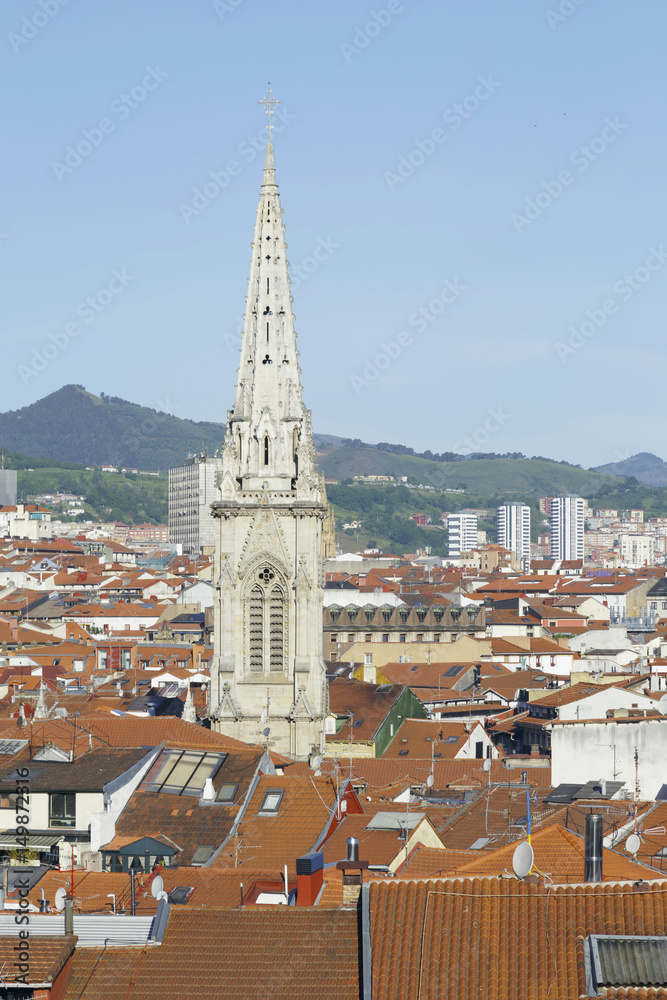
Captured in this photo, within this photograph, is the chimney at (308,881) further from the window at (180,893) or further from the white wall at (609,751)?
the white wall at (609,751)

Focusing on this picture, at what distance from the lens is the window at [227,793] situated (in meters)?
39.7

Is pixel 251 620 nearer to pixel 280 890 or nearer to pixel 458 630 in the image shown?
pixel 280 890

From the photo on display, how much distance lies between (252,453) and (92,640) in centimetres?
6647

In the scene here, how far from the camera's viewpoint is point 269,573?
60656 mm

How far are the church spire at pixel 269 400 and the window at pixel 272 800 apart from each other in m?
22.4

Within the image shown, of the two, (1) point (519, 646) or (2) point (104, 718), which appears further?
(1) point (519, 646)

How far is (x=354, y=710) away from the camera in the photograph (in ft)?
237

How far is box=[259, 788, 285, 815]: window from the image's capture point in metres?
38.5

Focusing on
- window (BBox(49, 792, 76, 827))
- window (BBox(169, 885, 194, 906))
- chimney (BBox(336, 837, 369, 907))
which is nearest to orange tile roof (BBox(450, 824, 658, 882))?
chimney (BBox(336, 837, 369, 907))

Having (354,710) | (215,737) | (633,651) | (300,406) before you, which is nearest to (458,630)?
(633,651)

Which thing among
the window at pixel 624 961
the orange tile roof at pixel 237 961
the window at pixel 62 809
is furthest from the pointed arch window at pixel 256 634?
the window at pixel 624 961

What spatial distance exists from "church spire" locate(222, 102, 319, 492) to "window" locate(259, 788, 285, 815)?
22.4 meters

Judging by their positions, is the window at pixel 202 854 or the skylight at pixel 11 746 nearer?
the window at pixel 202 854

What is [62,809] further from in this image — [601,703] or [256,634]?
[601,703]
